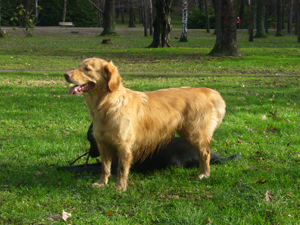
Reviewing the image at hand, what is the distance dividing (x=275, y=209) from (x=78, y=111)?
5.33 meters

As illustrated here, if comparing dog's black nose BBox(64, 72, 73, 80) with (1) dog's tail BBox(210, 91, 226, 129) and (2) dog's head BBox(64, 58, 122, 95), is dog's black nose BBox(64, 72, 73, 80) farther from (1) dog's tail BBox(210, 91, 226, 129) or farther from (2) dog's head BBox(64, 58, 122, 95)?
(1) dog's tail BBox(210, 91, 226, 129)

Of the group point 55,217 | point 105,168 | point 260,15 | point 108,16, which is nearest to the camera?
point 55,217

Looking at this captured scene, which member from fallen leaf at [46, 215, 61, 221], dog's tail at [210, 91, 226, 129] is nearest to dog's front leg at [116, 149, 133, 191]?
fallen leaf at [46, 215, 61, 221]

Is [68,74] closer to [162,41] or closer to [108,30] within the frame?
[162,41]

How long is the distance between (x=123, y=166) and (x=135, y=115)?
2.25 ft

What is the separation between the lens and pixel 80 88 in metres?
3.92

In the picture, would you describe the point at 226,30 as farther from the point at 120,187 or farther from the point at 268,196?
the point at 120,187

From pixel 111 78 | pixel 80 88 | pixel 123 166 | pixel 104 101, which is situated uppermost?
pixel 111 78

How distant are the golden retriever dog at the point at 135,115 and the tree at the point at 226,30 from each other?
44.9 feet

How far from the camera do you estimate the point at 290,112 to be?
7.74 m

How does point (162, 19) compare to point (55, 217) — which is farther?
point (162, 19)

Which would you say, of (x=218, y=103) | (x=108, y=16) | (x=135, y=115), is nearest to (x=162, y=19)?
(x=108, y=16)

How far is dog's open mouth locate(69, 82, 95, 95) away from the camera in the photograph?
12.7 ft

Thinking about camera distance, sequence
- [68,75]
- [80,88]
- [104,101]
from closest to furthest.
Answer: [68,75] → [80,88] → [104,101]
